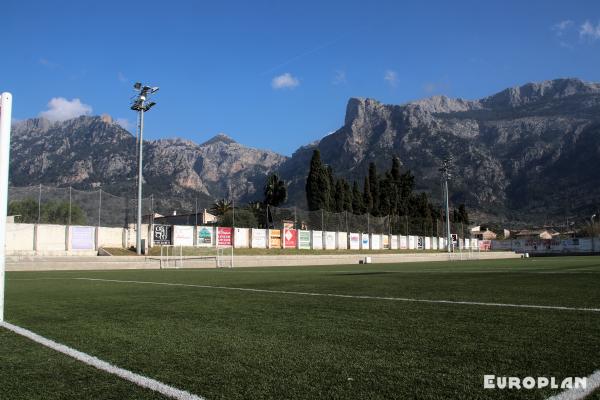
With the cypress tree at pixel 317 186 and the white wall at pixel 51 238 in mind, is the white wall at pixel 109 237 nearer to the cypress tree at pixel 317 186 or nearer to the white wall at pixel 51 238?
the white wall at pixel 51 238

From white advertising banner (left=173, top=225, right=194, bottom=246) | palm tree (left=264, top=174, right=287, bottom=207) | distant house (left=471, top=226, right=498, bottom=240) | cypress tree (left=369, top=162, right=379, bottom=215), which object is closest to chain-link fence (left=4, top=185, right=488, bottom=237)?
white advertising banner (left=173, top=225, right=194, bottom=246)

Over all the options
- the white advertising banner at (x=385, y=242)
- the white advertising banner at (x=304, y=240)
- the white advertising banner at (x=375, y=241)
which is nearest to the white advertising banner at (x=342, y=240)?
the white advertising banner at (x=304, y=240)

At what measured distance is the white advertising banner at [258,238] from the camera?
156ft

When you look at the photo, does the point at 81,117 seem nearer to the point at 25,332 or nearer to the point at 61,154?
the point at 61,154

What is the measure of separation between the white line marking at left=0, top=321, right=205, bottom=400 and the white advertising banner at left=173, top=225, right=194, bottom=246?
118ft

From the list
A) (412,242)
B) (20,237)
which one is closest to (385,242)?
(412,242)

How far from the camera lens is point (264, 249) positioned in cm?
4784

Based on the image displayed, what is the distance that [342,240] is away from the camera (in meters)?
57.8

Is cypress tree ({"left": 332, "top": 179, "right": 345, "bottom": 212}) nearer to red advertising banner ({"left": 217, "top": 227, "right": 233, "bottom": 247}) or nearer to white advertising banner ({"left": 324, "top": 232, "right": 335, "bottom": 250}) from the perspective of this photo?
white advertising banner ({"left": 324, "top": 232, "right": 335, "bottom": 250})

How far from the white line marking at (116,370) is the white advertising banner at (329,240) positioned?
49.7 m

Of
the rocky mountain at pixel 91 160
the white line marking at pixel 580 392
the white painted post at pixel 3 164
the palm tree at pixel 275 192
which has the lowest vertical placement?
the white line marking at pixel 580 392

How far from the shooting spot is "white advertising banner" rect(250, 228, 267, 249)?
156 ft

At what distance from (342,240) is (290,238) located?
28.5 ft

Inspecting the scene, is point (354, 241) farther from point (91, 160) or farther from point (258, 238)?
point (91, 160)
